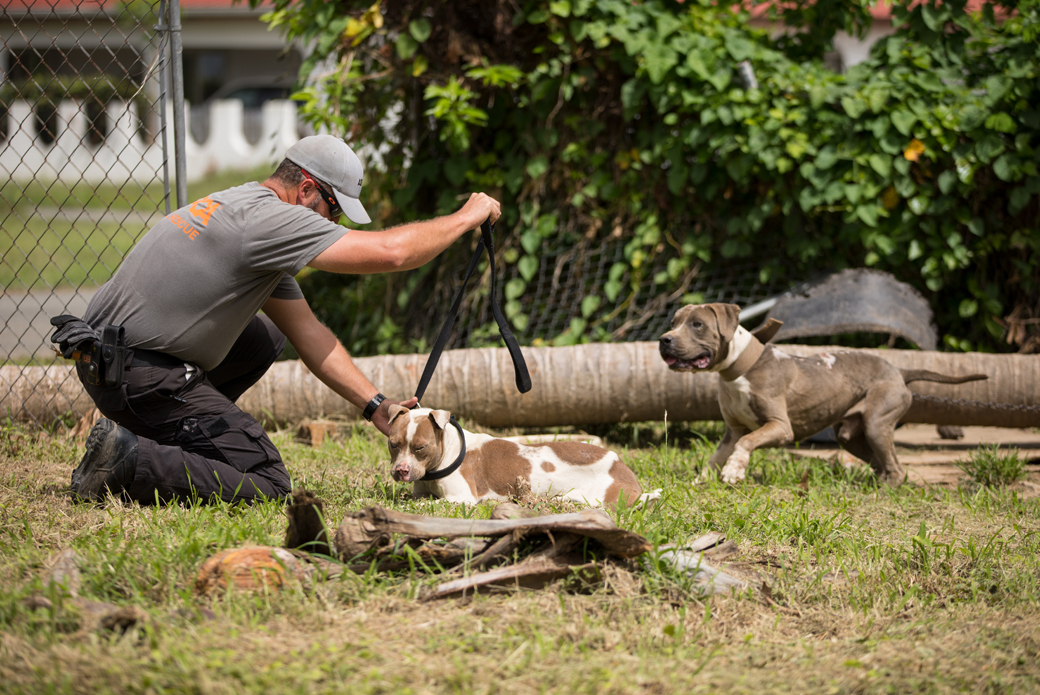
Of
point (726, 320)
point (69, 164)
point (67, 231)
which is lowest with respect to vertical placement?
point (726, 320)

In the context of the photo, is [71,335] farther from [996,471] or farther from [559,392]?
[996,471]

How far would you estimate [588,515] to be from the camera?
101 inches

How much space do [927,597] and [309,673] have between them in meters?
2.08

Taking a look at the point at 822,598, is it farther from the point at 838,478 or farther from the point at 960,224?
the point at 960,224

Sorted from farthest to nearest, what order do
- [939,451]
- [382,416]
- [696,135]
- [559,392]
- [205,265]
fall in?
1. [696,135]
2. [939,451]
3. [559,392]
4. [382,416]
5. [205,265]

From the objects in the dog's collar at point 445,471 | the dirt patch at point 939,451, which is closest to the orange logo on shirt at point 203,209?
the dog's collar at point 445,471

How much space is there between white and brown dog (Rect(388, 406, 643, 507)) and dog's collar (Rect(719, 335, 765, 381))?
1290 millimetres

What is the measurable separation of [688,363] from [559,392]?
4.07 ft

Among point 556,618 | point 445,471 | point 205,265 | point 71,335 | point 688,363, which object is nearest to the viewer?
point 556,618

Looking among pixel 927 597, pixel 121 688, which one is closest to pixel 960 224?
pixel 927 597

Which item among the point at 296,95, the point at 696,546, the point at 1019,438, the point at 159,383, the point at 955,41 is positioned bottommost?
the point at 1019,438

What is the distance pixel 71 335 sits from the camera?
3.33 metres

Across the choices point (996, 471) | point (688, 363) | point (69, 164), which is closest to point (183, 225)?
point (688, 363)

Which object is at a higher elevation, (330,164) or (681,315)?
(330,164)
